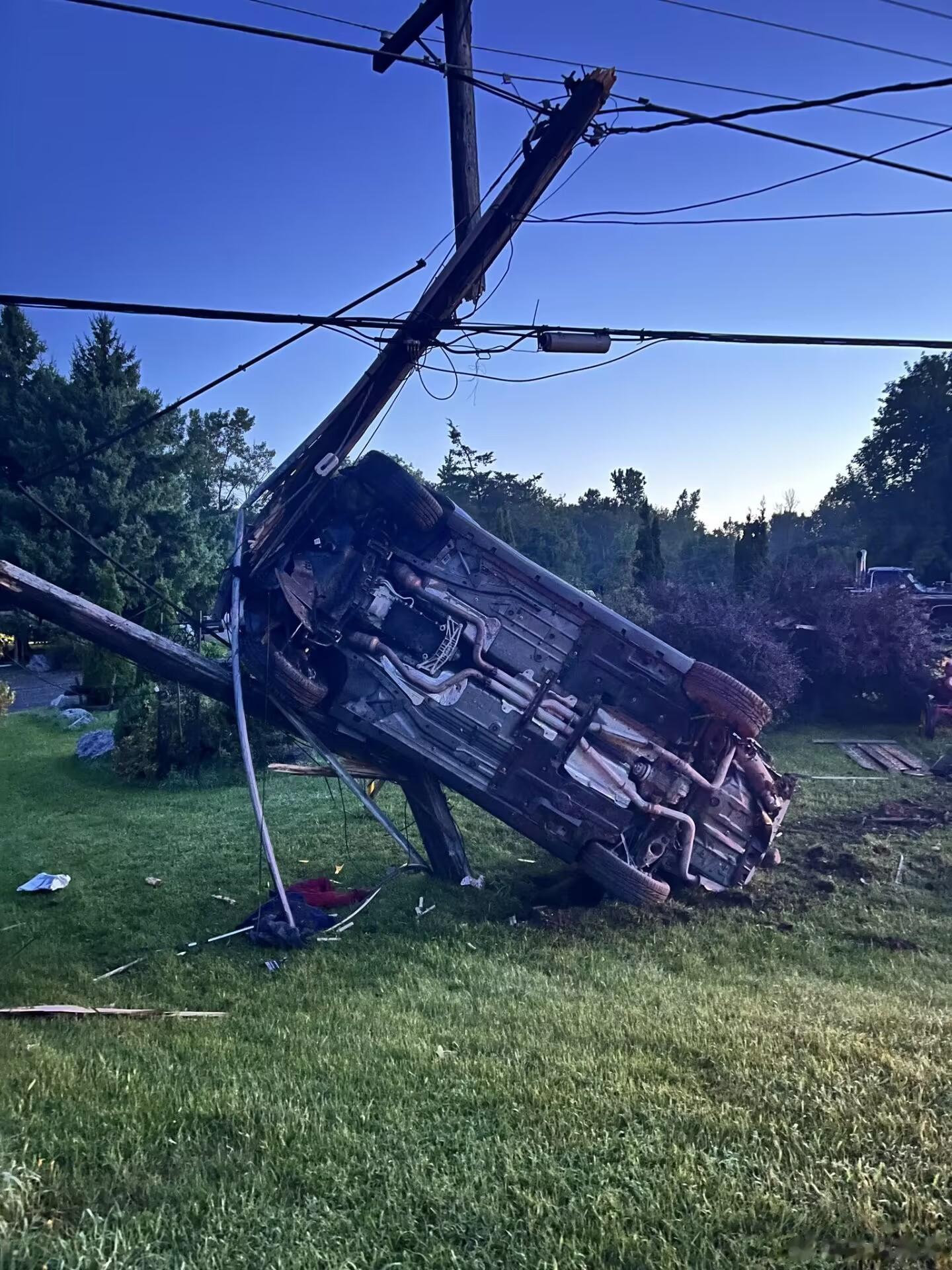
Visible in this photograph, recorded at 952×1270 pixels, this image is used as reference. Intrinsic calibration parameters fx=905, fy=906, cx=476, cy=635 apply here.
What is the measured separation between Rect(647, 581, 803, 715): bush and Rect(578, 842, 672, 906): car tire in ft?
36.5

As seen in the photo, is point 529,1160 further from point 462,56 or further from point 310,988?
point 462,56

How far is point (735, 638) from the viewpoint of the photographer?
18969mm

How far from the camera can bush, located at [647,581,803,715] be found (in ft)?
61.1

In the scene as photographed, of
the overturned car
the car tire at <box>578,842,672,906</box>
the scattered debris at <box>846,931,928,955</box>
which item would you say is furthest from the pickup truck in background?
the car tire at <box>578,842,672,906</box>

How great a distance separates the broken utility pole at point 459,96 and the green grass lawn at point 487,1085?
5.90 meters

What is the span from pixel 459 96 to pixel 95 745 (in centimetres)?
1402

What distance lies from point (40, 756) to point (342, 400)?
12877 millimetres

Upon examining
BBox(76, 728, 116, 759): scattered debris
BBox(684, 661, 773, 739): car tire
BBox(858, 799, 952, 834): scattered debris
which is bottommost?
BBox(76, 728, 116, 759): scattered debris

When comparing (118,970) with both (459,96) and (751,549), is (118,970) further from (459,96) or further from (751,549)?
(751,549)

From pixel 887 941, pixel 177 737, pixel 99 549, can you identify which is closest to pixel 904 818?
pixel 887 941

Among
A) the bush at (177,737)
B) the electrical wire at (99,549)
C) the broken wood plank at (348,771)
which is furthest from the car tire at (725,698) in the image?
the bush at (177,737)

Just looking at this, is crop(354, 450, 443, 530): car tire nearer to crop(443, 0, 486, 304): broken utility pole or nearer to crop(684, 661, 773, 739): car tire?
crop(443, 0, 486, 304): broken utility pole

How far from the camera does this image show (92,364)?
32.1 meters

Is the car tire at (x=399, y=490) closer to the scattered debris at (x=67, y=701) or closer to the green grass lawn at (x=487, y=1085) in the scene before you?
the green grass lawn at (x=487, y=1085)
